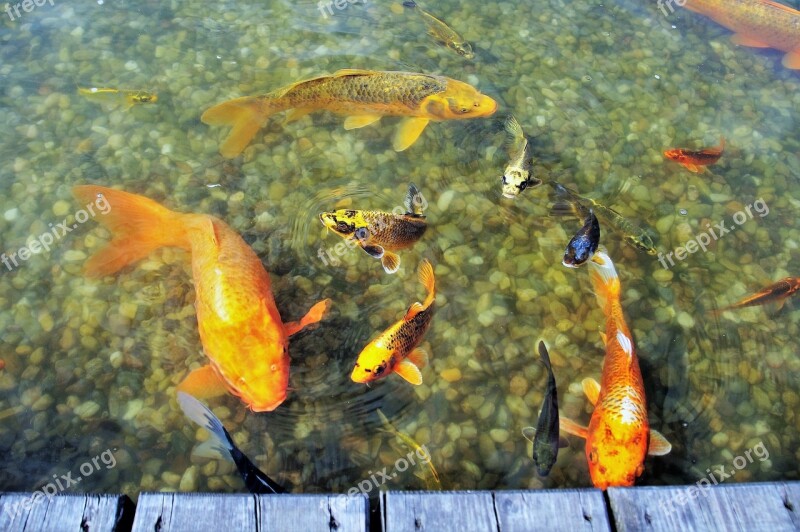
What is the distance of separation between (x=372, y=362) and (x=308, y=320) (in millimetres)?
662

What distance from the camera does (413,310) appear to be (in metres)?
4.41

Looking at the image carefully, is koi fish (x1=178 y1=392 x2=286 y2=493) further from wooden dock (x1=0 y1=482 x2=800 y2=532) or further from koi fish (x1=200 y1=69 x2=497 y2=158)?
koi fish (x1=200 y1=69 x2=497 y2=158)

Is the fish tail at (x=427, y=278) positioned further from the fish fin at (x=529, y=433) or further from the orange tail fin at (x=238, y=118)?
the orange tail fin at (x=238, y=118)

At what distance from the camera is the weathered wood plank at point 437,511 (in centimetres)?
308

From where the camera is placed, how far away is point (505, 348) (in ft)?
15.0

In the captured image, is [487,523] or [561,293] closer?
[487,523]

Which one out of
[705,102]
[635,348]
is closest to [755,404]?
[635,348]

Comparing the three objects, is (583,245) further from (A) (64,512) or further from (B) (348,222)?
(A) (64,512)

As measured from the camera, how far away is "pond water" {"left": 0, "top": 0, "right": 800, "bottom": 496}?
Answer: 4.13m

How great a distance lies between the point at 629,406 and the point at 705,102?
163 inches

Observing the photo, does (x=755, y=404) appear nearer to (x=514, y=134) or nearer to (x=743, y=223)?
(x=743, y=223)

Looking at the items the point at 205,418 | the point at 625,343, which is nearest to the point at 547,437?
the point at 625,343

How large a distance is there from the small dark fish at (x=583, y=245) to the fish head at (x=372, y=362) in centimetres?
171

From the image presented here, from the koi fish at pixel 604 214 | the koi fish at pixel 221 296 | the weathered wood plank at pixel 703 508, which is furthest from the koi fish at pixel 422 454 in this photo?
the koi fish at pixel 604 214
